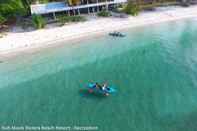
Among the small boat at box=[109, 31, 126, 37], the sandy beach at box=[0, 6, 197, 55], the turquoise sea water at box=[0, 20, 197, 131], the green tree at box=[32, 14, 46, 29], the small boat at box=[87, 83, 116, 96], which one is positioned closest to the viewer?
the turquoise sea water at box=[0, 20, 197, 131]

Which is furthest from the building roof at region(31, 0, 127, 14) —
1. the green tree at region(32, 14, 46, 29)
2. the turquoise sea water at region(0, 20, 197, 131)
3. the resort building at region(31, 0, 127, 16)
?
the turquoise sea water at region(0, 20, 197, 131)

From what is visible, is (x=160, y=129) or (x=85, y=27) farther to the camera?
(x=85, y=27)

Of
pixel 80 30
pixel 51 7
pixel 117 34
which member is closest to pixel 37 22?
pixel 51 7

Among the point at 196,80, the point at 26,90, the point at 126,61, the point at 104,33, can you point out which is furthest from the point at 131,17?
the point at 26,90

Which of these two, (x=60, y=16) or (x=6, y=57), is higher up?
(x=60, y=16)

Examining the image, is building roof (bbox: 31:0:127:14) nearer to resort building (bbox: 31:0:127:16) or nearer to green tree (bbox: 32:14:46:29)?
resort building (bbox: 31:0:127:16)

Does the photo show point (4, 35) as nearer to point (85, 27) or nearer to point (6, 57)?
point (6, 57)
